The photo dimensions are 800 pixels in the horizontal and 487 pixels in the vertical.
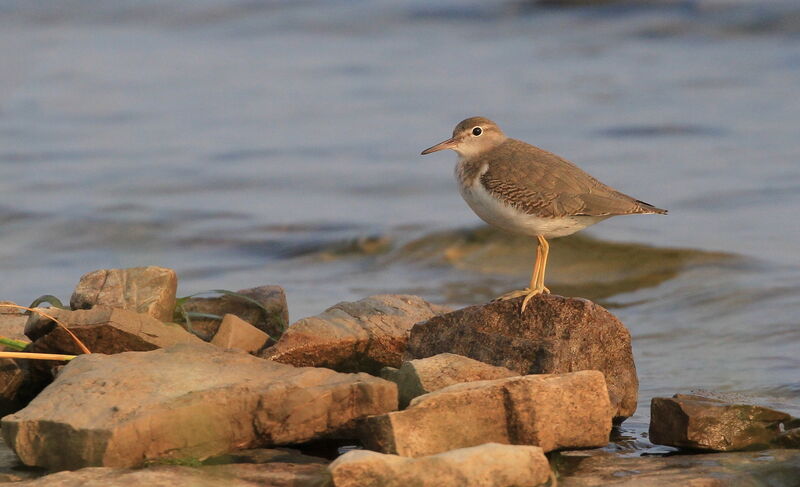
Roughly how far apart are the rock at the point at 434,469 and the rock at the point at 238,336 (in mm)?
1873

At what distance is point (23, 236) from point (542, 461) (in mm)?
8593

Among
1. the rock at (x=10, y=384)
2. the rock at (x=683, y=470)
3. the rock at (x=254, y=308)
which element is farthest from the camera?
the rock at (x=254, y=308)

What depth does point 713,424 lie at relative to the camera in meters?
4.65

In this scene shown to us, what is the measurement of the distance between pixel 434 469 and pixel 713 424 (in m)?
1.50

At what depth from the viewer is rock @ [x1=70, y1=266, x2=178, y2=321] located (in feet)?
18.6

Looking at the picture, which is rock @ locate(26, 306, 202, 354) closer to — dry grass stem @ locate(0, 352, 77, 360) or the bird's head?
dry grass stem @ locate(0, 352, 77, 360)

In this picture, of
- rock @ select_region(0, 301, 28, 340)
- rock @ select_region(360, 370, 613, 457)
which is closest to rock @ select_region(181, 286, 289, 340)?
rock @ select_region(0, 301, 28, 340)

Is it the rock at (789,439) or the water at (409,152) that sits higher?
the water at (409,152)

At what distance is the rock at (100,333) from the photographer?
5051 mm

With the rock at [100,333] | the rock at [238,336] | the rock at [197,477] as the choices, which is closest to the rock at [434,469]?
the rock at [197,477]

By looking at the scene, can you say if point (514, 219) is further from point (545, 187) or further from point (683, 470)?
point (683, 470)

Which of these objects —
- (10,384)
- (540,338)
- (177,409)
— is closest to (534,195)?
(540,338)

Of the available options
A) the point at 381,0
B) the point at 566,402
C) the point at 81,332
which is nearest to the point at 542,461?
the point at 566,402

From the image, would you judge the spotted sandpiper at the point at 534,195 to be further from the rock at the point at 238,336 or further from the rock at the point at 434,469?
the rock at the point at 434,469
